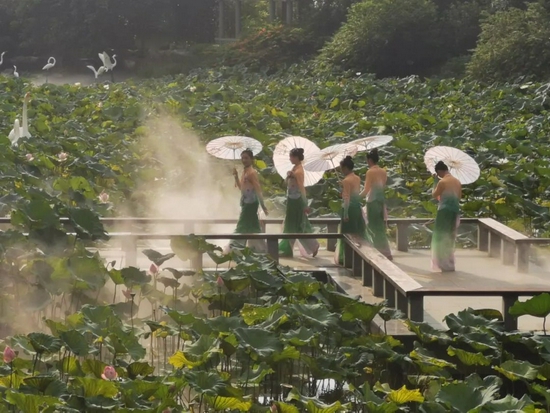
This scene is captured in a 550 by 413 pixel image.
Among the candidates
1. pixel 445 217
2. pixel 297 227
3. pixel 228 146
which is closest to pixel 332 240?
pixel 297 227

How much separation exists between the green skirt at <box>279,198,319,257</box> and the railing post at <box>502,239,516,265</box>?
5.31 ft

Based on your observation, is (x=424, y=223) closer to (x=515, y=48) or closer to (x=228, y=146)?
(x=228, y=146)

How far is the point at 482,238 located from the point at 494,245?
34cm

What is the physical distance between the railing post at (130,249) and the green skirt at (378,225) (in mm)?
2028

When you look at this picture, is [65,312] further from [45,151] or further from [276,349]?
[45,151]

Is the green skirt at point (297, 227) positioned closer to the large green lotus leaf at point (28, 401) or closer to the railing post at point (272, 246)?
the railing post at point (272, 246)

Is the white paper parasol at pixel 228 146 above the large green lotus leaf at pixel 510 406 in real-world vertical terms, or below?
above

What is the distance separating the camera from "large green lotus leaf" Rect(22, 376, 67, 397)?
6117 mm

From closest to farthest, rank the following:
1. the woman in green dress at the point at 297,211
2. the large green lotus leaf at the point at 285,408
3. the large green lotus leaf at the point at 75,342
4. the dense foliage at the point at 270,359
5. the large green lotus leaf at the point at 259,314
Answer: the large green lotus leaf at the point at 285,408 < the dense foliage at the point at 270,359 < the large green lotus leaf at the point at 75,342 < the large green lotus leaf at the point at 259,314 < the woman in green dress at the point at 297,211

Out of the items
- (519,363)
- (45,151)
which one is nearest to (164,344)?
(519,363)

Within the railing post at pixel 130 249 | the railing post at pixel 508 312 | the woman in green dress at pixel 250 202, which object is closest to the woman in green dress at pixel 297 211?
the woman in green dress at pixel 250 202

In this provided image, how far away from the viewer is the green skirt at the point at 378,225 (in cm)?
1091

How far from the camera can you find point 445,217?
10.4 meters

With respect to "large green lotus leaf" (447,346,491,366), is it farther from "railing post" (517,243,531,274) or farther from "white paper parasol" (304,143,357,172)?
"white paper parasol" (304,143,357,172)
